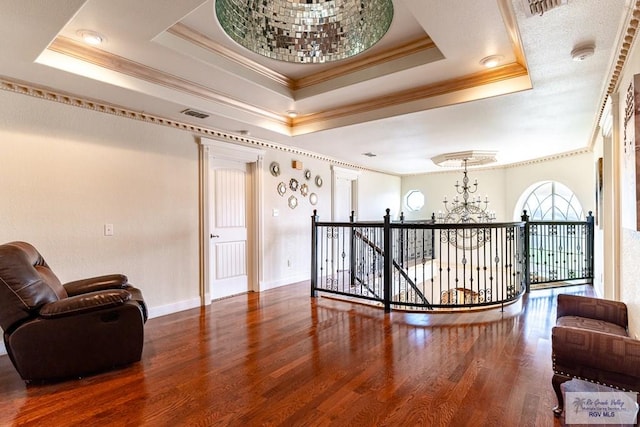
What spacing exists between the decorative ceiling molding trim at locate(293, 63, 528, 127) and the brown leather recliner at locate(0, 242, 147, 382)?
3.09 meters

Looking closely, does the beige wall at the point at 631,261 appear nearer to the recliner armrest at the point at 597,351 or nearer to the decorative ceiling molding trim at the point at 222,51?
the recliner armrest at the point at 597,351

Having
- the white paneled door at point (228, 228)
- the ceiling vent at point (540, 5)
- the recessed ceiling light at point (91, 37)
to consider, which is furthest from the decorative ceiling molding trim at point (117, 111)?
the ceiling vent at point (540, 5)

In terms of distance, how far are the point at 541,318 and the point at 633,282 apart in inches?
62.3

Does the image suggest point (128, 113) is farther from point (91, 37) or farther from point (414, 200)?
point (414, 200)

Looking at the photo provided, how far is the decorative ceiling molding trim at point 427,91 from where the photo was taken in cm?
301

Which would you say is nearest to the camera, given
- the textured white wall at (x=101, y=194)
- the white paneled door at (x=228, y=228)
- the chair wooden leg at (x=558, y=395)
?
the chair wooden leg at (x=558, y=395)

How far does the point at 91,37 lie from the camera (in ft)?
8.06

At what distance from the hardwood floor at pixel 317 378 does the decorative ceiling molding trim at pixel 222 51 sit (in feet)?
8.84

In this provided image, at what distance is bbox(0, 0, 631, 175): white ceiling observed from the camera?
2.07 m

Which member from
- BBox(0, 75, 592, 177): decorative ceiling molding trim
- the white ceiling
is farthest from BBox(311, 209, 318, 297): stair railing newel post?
BBox(0, 75, 592, 177): decorative ceiling molding trim

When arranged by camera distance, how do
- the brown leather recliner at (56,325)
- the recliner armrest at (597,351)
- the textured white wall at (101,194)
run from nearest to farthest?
the recliner armrest at (597,351), the brown leather recliner at (56,325), the textured white wall at (101,194)

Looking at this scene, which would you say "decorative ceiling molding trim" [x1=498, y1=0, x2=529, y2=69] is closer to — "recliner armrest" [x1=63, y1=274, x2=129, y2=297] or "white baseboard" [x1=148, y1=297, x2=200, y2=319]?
"recliner armrest" [x1=63, y1=274, x2=129, y2=297]

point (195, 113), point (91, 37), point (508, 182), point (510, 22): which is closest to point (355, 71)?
point (510, 22)

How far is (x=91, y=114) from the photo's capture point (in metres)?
3.29
